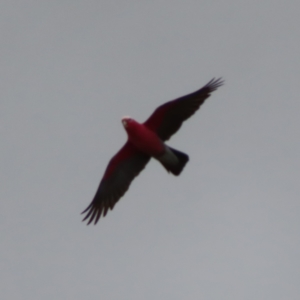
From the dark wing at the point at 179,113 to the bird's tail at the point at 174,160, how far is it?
43 centimetres

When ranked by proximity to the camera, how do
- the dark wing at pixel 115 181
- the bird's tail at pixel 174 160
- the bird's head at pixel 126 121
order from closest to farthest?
the bird's head at pixel 126 121, the bird's tail at pixel 174 160, the dark wing at pixel 115 181

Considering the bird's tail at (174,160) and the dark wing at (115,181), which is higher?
the bird's tail at (174,160)

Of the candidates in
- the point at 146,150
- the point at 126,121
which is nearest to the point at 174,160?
the point at 146,150

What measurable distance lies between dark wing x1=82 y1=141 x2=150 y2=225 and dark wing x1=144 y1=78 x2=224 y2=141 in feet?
3.27

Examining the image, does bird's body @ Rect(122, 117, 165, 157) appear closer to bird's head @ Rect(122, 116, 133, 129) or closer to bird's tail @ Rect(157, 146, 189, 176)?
bird's head @ Rect(122, 116, 133, 129)

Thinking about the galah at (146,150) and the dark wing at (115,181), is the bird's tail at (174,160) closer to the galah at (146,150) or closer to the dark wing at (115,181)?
the galah at (146,150)

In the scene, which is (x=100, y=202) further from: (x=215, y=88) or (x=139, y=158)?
(x=215, y=88)

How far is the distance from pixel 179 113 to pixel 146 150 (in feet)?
4.24

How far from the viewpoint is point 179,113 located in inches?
987

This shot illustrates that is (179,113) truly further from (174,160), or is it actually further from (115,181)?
(115,181)

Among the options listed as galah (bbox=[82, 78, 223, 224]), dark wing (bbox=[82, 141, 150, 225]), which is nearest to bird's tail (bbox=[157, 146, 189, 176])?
galah (bbox=[82, 78, 223, 224])

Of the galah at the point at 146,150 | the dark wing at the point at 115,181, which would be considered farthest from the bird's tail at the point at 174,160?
the dark wing at the point at 115,181

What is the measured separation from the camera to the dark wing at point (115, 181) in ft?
84.5

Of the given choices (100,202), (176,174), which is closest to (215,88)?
(176,174)
